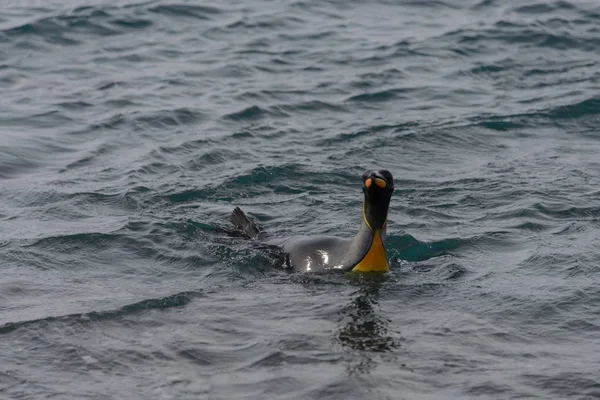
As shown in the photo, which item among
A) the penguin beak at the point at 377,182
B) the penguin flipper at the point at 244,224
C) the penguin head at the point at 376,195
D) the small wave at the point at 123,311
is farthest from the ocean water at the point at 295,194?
the penguin beak at the point at 377,182

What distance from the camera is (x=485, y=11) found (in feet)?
66.0

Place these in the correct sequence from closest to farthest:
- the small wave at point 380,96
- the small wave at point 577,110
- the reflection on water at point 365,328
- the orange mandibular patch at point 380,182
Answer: the reflection on water at point 365,328, the orange mandibular patch at point 380,182, the small wave at point 577,110, the small wave at point 380,96

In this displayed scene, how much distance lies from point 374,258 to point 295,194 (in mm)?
2808

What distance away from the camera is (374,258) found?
28.6ft

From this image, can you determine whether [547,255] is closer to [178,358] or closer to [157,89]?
[178,358]

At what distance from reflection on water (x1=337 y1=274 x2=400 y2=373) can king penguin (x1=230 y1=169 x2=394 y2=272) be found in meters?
0.17

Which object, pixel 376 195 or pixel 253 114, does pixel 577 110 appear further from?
pixel 376 195

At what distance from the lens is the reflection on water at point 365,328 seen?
7.15m

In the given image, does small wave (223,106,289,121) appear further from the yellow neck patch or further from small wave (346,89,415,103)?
the yellow neck patch

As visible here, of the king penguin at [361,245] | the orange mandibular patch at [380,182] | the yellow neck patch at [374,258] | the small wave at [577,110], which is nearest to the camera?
the orange mandibular patch at [380,182]

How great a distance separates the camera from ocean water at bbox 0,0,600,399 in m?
7.02

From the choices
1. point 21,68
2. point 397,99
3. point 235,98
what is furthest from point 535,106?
point 21,68

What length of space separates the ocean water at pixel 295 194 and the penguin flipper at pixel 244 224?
203 mm

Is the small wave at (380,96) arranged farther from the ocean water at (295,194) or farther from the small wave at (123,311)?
the small wave at (123,311)
